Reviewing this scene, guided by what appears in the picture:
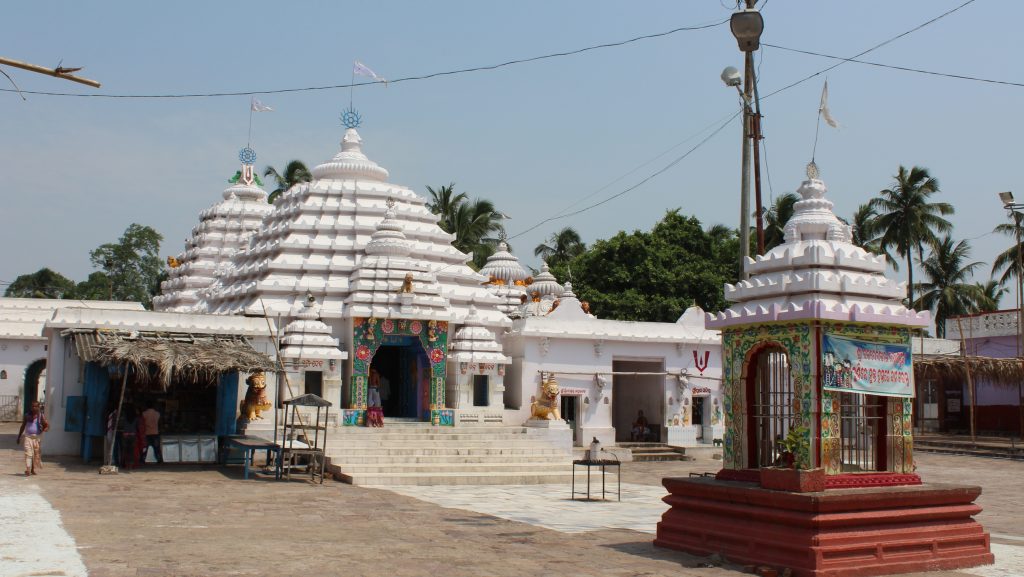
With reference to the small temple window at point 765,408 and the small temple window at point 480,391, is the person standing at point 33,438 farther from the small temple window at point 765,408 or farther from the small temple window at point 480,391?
the small temple window at point 765,408

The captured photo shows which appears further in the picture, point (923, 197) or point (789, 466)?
point (923, 197)

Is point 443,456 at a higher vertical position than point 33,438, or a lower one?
lower

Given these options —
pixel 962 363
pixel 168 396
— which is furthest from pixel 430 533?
pixel 962 363

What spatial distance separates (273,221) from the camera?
30766 millimetres

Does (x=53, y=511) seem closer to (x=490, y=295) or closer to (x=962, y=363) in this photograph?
(x=490, y=295)


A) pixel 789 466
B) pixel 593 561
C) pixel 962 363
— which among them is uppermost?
pixel 962 363

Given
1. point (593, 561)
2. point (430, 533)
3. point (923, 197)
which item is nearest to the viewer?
point (593, 561)

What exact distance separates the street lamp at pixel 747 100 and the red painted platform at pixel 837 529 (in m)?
4.90

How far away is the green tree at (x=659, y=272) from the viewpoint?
44688 millimetres

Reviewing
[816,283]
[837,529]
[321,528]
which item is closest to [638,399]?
[321,528]

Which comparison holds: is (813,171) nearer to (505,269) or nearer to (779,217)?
(505,269)

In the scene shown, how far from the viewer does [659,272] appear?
4500 cm

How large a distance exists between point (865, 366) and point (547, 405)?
1452 cm

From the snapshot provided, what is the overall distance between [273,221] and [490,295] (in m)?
7.34
